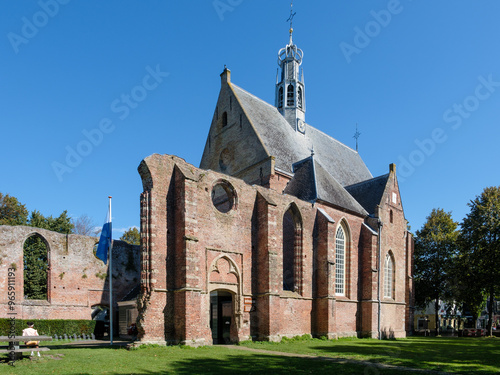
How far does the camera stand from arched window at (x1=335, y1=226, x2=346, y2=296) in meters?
26.2

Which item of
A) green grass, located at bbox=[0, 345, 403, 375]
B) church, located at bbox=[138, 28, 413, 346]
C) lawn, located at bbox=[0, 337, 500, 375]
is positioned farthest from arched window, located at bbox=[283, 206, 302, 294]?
green grass, located at bbox=[0, 345, 403, 375]

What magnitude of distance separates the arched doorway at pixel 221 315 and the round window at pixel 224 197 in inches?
195

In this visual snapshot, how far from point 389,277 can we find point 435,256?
45.7 ft

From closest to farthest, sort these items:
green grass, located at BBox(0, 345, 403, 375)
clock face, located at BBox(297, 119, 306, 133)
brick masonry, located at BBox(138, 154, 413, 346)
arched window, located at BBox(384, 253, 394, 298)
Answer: green grass, located at BBox(0, 345, 403, 375)
brick masonry, located at BBox(138, 154, 413, 346)
arched window, located at BBox(384, 253, 394, 298)
clock face, located at BBox(297, 119, 306, 133)

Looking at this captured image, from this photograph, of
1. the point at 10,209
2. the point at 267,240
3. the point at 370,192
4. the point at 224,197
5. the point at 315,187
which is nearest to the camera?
the point at 267,240

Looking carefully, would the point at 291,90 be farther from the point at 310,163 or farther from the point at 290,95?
the point at 310,163

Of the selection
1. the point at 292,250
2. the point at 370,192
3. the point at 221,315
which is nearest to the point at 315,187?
the point at 292,250

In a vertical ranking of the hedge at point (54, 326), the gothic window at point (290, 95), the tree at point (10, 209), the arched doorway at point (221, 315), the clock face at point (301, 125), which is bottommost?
the hedge at point (54, 326)

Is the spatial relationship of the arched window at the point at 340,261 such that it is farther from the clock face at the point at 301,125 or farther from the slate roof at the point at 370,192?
the clock face at the point at 301,125

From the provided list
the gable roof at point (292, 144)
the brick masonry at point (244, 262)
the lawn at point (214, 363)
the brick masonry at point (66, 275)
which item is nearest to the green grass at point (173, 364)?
the lawn at point (214, 363)

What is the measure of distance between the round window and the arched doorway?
4.95 meters

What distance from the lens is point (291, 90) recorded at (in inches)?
1479

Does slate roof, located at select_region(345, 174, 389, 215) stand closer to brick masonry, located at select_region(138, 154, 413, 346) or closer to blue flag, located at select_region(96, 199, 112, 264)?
brick masonry, located at select_region(138, 154, 413, 346)

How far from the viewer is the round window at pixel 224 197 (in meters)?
20.8
